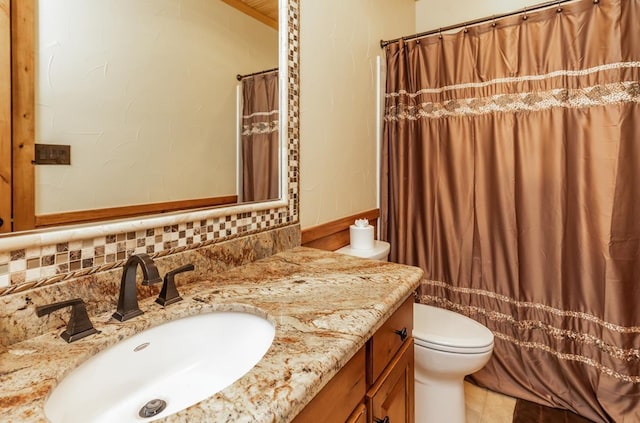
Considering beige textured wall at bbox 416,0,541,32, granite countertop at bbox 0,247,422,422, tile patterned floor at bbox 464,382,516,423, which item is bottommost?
tile patterned floor at bbox 464,382,516,423

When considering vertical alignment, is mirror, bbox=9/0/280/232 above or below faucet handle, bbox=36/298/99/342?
above

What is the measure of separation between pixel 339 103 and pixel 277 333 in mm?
1297

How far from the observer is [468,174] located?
1.90m

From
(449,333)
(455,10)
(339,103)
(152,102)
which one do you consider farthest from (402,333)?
(455,10)

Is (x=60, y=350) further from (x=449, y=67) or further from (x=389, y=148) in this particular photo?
(x=449, y=67)

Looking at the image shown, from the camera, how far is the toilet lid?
137 centimetres

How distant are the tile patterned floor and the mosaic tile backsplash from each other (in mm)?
1338

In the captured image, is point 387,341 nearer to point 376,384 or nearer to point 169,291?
point 376,384

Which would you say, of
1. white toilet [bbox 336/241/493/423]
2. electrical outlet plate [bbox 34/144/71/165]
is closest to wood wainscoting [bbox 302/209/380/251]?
white toilet [bbox 336/241/493/423]

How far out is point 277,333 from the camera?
68 centimetres

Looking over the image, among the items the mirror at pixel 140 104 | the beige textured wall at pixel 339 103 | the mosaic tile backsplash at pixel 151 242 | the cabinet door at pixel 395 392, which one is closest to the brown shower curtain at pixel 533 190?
the beige textured wall at pixel 339 103

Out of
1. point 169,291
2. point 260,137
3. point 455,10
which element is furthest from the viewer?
point 455,10

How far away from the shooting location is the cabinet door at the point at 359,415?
0.73 m

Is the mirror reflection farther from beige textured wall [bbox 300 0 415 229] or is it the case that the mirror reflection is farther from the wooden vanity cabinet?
the wooden vanity cabinet
